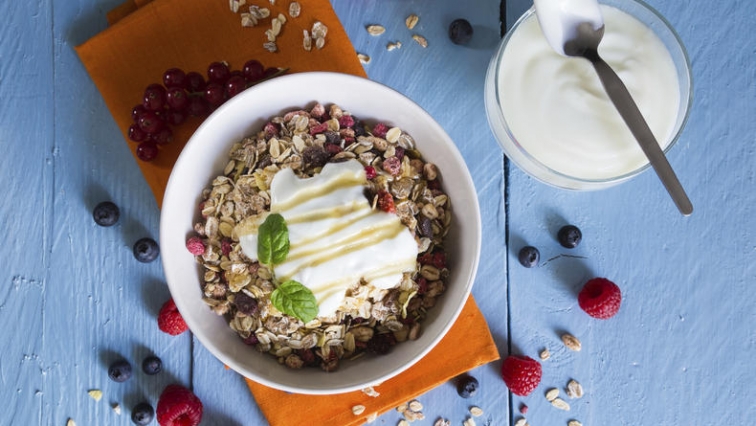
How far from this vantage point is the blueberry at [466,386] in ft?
4.36

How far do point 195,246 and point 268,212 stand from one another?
139 millimetres

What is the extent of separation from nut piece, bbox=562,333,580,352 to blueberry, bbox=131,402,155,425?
80 centimetres

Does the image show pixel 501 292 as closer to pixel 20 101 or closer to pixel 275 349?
pixel 275 349

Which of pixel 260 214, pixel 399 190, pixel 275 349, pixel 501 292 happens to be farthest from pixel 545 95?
pixel 275 349

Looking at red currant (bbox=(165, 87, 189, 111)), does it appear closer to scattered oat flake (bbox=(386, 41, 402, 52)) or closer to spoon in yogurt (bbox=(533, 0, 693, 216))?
scattered oat flake (bbox=(386, 41, 402, 52))

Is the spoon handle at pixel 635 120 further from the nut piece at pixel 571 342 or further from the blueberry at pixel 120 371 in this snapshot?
the blueberry at pixel 120 371

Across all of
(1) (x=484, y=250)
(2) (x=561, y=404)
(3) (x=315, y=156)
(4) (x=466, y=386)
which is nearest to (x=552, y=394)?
(2) (x=561, y=404)

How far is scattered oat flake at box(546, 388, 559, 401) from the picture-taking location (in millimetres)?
1381

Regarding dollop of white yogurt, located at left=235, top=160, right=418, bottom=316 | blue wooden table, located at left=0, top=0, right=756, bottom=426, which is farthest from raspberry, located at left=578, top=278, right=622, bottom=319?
dollop of white yogurt, located at left=235, top=160, right=418, bottom=316

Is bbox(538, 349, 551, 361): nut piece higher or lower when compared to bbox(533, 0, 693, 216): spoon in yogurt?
lower

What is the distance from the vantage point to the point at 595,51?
45.3 inches

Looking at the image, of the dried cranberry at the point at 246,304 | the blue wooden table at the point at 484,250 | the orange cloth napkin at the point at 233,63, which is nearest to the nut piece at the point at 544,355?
the blue wooden table at the point at 484,250

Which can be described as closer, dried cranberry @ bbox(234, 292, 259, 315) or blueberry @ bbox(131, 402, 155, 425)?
dried cranberry @ bbox(234, 292, 259, 315)

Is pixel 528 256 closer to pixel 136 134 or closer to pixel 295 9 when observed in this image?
pixel 295 9
